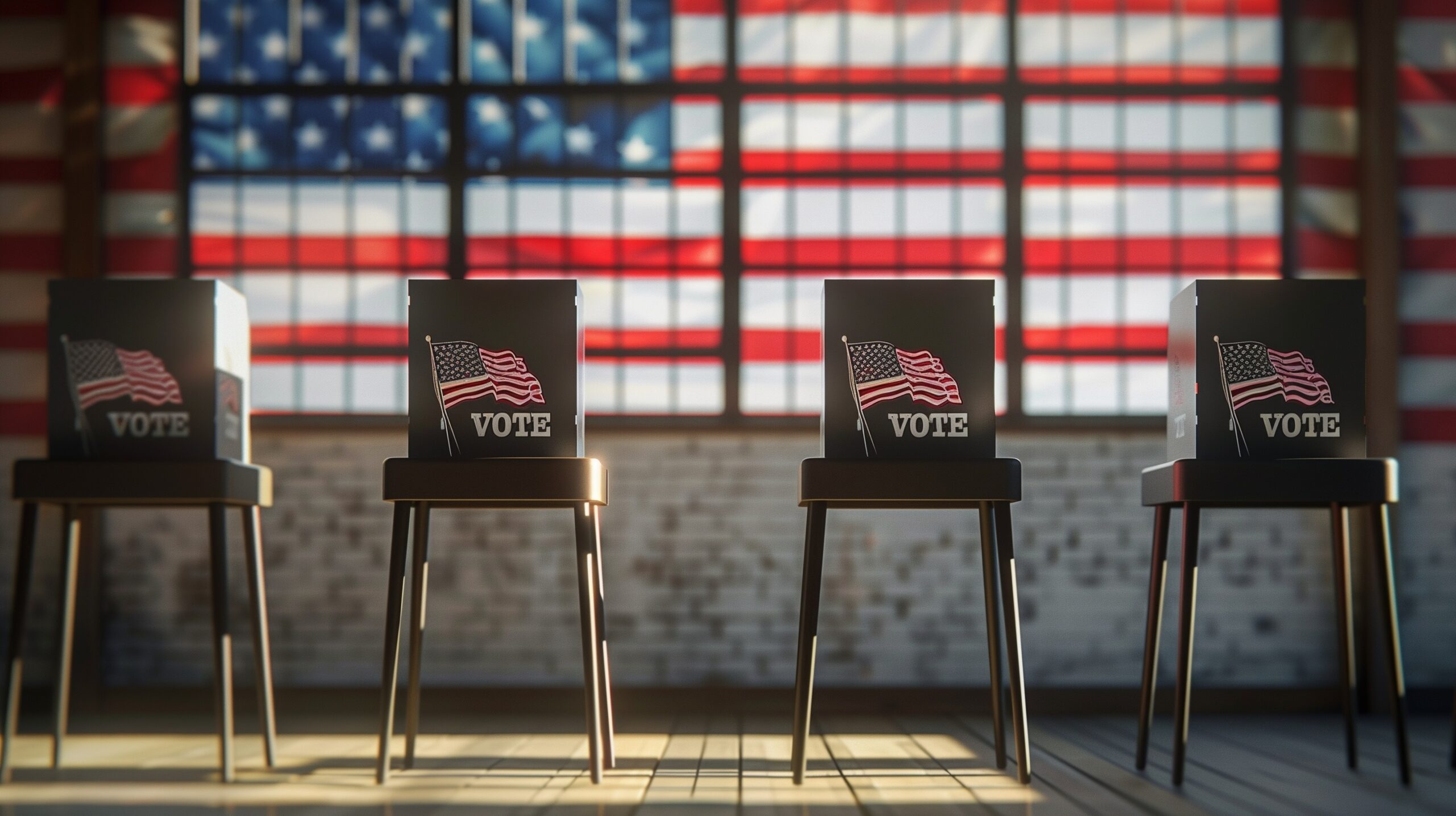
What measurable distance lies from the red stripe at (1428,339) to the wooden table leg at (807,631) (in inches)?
116

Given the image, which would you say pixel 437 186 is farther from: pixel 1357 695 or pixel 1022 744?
pixel 1357 695

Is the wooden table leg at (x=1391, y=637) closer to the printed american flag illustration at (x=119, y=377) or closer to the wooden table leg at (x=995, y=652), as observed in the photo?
the wooden table leg at (x=995, y=652)

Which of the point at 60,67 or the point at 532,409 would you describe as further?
the point at 60,67

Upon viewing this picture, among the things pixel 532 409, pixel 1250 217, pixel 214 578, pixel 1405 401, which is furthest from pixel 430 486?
pixel 1405 401

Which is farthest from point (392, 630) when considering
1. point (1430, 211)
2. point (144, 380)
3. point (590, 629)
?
point (1430, 211)

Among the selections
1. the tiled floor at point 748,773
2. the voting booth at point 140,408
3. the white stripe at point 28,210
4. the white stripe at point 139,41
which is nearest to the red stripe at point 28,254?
the white stripe at point 28,210

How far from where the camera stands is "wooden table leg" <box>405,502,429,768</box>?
3.42 meters

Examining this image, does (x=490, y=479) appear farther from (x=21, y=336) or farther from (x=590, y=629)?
(x=21, y=336)

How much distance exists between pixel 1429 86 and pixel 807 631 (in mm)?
3605

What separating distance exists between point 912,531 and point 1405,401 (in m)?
2.02

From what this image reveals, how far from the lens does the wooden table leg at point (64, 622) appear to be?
134 inches

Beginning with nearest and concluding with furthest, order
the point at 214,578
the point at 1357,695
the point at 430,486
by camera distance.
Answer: the point at 430,486
the point at 214,578
the point at 1357,695

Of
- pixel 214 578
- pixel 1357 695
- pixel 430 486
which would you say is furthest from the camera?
pixel 1357 695

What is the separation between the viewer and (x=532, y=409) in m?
3.14
